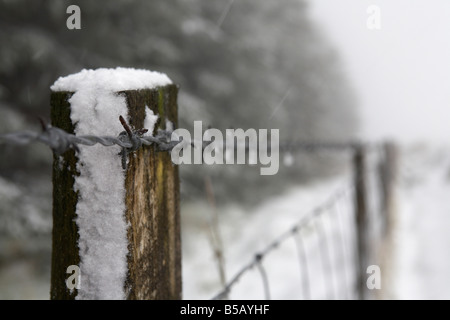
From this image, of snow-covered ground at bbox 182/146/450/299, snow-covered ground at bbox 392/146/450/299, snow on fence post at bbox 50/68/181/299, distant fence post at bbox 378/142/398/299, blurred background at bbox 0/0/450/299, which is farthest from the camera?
blurred background at bbox 0/0/450/299

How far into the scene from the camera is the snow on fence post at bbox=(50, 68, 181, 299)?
81 centimetres

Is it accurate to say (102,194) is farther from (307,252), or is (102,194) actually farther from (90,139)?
(307,252)

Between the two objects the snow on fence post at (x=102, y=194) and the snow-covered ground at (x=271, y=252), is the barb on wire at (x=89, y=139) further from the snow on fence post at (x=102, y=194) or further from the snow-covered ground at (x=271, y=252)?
the snow-covered ground at (x=271, y=252)

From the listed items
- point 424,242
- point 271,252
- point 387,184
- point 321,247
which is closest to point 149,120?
point 321,247

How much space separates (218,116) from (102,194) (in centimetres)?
908

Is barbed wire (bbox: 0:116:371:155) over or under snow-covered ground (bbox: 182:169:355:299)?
A: over

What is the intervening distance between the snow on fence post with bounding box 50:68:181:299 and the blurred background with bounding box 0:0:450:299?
0.51 metres

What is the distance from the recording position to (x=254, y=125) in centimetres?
1067

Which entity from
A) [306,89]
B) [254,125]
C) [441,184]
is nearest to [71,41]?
A: [254,125]

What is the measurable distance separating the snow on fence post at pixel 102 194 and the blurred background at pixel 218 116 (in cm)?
51

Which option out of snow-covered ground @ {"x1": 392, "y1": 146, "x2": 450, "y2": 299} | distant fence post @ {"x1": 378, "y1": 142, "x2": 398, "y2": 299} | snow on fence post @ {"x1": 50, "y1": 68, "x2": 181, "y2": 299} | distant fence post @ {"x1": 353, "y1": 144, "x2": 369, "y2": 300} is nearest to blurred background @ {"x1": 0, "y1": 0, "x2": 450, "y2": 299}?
snow-covered ground @ {"x1": 392, "y1": 146, "x2": 450, "y2": 299}

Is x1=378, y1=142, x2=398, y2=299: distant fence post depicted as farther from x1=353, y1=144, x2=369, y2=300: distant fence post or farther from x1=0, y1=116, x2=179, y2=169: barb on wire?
x1=0, y1=116, x2=179, y2=169: barb on wire

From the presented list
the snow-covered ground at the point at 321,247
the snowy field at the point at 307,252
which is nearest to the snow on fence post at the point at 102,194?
the snow-covered ground at the point at 321,247
